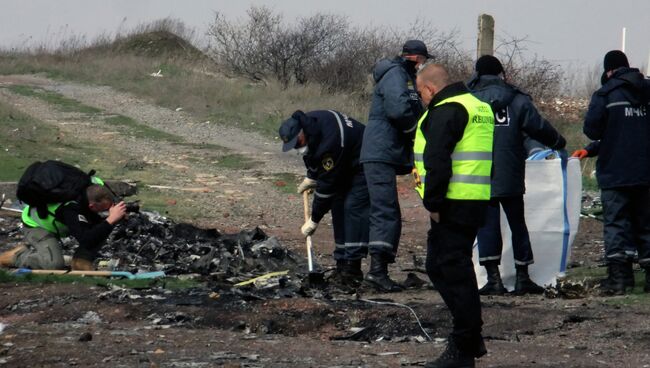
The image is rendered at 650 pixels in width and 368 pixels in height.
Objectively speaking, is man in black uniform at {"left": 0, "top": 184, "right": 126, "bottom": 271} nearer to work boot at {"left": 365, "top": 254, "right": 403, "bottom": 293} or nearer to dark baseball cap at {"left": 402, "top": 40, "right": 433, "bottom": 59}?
work boot at {"left": 365, "top": 254, "right": 403, "bottom": 293}

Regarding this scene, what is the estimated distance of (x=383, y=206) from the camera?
29.1ft

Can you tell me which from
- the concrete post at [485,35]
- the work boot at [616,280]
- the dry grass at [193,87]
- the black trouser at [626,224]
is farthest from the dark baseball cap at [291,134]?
the dry grass at [193,87]

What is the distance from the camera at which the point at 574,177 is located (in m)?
9.14

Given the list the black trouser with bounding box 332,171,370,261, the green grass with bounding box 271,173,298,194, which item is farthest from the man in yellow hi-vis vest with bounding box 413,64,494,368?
the green grass with bounding box 271,173,298,194

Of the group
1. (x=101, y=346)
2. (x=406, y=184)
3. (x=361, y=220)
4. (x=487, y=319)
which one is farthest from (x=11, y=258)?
(x=406, y=184)

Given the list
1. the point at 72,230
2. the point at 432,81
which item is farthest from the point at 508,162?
the point at 72,230

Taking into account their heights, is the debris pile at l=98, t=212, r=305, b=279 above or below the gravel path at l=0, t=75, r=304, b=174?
below

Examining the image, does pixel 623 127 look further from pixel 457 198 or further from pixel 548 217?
pixel 457 198

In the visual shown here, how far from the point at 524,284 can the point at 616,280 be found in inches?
26.4

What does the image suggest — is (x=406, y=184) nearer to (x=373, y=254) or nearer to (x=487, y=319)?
(x=373, y=254)

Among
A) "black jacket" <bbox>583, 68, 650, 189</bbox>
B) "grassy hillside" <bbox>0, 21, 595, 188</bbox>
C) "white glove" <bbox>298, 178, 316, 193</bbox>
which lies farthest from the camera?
"grassy hillside" <bbox>0, 21, 595, 188</bbox>

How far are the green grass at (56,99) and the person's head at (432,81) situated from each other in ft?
66.9

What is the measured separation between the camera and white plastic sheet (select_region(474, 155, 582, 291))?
29.8 feet

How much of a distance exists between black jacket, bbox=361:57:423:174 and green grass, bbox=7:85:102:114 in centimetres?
1777
